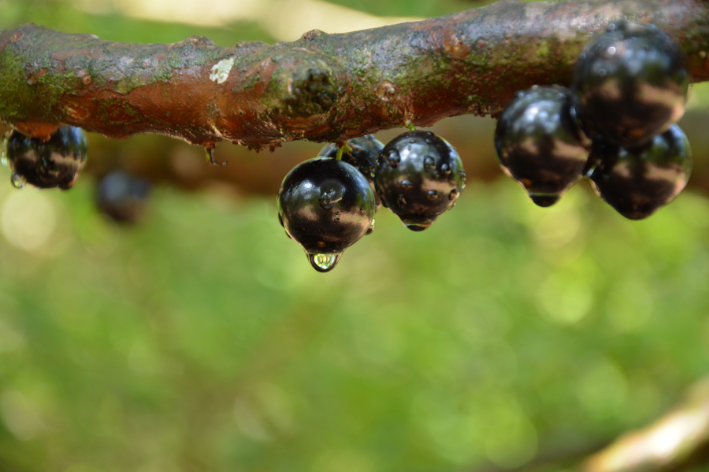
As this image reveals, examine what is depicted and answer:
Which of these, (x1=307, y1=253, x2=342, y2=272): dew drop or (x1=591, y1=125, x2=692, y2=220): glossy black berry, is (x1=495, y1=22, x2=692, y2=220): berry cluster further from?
(x1=307, y1=253, x2=342, y2=272): dew drop

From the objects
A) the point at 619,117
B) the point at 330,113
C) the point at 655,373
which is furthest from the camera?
the point at 655,373

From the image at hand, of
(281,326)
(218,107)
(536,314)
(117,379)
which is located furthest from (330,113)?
(117,379)

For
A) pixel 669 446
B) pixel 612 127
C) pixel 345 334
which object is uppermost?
pixel 345 334

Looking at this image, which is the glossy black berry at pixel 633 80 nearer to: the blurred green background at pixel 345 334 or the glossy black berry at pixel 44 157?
the glossy black berry at pixel 44 157

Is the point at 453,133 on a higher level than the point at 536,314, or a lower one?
lower

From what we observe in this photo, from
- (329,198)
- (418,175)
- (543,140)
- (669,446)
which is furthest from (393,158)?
(669,446)

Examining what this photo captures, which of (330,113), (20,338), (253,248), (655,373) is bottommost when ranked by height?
(330,113)

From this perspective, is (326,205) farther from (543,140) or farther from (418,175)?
(543,140)

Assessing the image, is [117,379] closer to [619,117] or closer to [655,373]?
[655,373]
